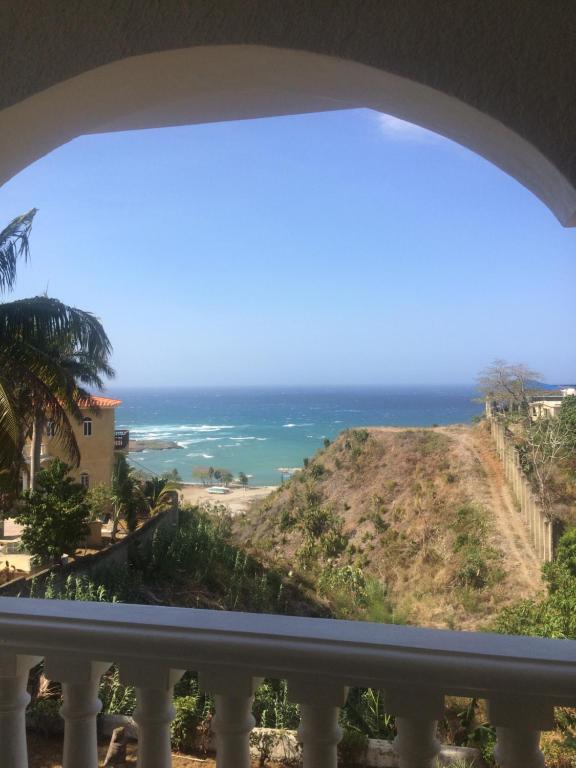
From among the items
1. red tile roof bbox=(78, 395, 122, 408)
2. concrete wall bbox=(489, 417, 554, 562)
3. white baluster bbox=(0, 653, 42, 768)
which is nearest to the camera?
white baluster bbox=(0, 653, 42, 768)

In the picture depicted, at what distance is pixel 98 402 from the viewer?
6.07 metres

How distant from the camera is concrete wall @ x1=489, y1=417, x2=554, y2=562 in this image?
5152 millimetres

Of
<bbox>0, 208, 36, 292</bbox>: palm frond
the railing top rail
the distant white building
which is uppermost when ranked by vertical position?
<bbox>0, 208, 36, 292</bbox>: palm frond

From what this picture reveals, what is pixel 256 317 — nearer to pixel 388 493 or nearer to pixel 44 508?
pixel 388 493

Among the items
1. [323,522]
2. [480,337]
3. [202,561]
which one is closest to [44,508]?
[202,561]

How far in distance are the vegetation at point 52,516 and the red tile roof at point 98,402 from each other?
0.63 m

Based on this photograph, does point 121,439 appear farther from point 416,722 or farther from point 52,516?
point 416,722

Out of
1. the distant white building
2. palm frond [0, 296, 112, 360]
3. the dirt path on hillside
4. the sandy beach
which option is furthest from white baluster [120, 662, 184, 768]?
the sandy beach

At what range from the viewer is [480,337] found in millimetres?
13125

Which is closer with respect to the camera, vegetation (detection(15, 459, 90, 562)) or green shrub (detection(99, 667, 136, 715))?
green shrub (detection(99, 667, 136, 715))

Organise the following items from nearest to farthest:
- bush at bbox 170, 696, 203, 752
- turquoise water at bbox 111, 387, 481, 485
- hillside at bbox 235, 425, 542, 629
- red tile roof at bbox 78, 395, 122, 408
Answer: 1. bush at bbox 170, 696, 203, 752
2. red tile roof at bbox 78, 395, 122, 408
3. hillside at bbox 235, 425, 542, 629
4. turquoise water at bbox 111, 387, 481, 485

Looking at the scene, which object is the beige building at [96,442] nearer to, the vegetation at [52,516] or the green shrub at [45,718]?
the vegetation at [52,516]

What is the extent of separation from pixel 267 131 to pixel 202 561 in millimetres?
7429

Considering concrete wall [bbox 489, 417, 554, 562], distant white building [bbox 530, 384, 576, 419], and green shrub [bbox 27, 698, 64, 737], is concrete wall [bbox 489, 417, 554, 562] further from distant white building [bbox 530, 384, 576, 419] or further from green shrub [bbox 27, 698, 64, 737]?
green shrub [bbox 27, 698, 64, 737]
